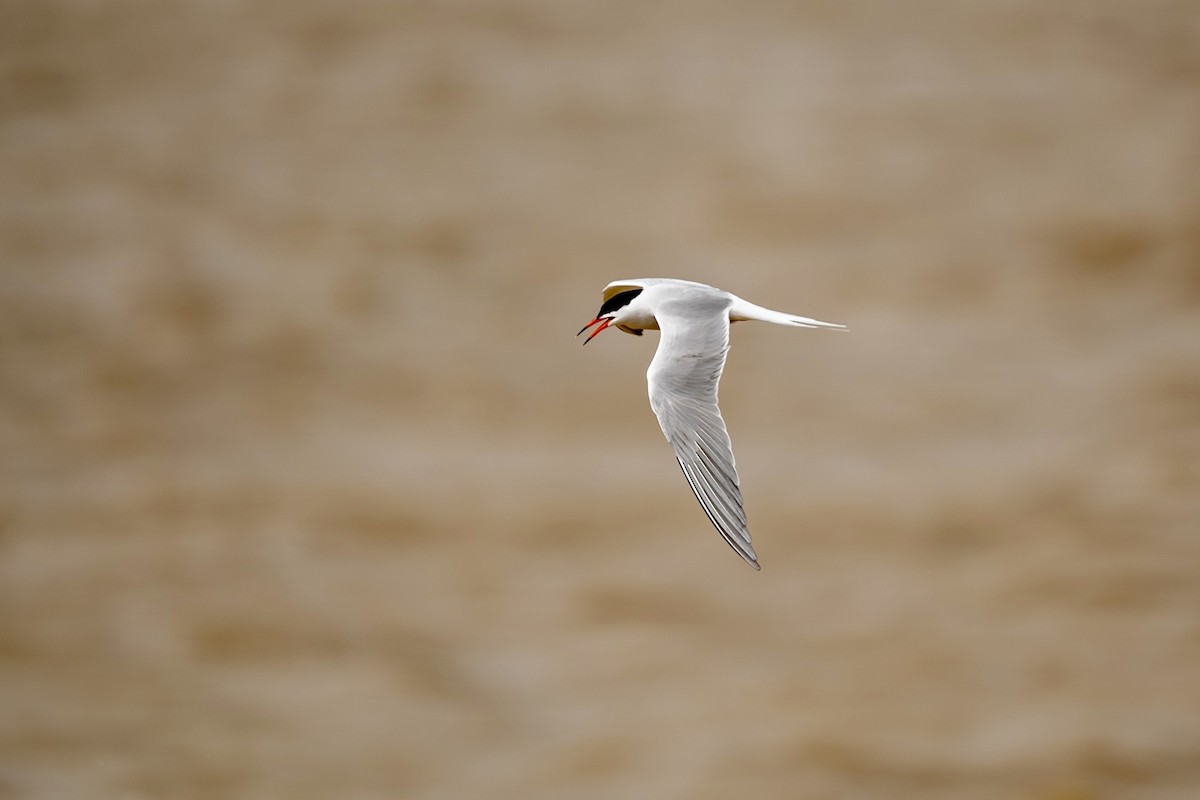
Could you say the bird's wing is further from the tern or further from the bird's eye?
the bird's eye

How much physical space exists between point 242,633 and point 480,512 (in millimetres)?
1996

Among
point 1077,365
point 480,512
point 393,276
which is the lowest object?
point 480,512

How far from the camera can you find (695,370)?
10.1 feet

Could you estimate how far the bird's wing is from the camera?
273 centimetres

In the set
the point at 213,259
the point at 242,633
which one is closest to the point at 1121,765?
the point at 242,633

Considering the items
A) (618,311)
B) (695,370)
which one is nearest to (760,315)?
(695,370)

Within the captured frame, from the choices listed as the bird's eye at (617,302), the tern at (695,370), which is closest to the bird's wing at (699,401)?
the tern at (695,370)

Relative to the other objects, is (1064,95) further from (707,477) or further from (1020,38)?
(707,477)

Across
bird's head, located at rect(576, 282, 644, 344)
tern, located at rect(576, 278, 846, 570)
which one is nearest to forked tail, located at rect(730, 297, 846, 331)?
tern, located at rect(576, 278, 846, 570)

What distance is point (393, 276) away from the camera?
1242 cm

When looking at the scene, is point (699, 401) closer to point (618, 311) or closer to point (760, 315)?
point (760, 315)

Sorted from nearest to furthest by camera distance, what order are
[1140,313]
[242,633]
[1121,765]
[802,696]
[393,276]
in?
[1121,765] < [802,696] < [242,633] < [1140,313] < [393,276]

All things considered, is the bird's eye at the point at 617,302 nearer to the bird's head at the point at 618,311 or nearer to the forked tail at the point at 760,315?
the bird's head at the point at 618,311

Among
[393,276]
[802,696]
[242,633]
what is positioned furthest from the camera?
[393,276]
